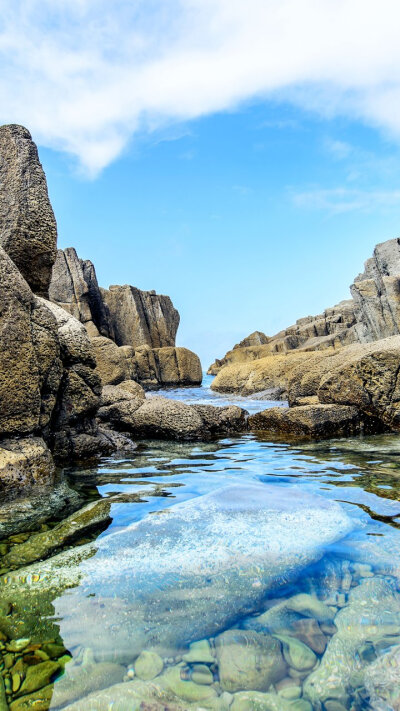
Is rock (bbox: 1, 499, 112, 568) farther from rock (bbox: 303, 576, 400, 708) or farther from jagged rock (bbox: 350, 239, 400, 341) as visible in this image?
jagged rock (bbox: 350, 239, 400, 341)

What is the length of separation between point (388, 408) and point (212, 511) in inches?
231

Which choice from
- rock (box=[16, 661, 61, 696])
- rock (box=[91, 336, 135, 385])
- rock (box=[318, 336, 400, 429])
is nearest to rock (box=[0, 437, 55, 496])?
rock (box=[16, 661, 61, 696])

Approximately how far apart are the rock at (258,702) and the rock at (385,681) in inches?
13.3

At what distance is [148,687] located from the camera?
188cm

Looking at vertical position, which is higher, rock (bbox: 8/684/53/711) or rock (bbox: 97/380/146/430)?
rock (bbox: 97/380/146/430)

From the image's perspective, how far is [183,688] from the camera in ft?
6.15

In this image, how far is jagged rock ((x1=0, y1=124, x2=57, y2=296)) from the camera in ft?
21.6

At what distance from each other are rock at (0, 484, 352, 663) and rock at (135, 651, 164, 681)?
5 centimetres

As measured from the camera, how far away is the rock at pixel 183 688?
5.99ft

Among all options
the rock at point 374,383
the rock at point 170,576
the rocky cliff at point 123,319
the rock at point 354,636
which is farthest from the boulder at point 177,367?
the rock at point 354,636

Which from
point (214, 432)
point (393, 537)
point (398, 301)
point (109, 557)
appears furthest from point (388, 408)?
point (398, 301)

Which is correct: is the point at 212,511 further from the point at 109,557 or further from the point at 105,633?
the point at 105,633

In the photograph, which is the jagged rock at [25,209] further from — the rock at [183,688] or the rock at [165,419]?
the rock at [183,688]

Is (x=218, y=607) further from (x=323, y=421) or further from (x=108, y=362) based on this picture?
(x=108, y=362)
